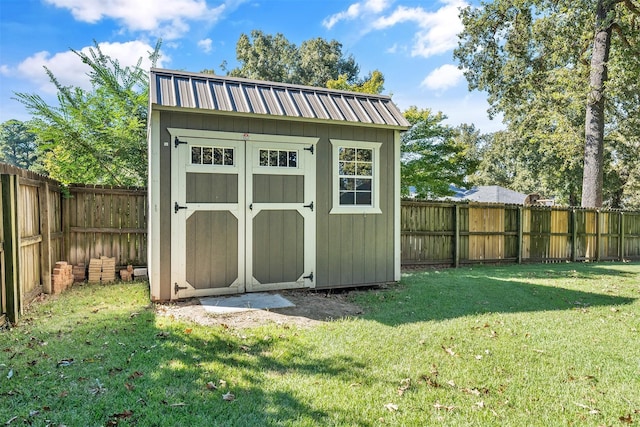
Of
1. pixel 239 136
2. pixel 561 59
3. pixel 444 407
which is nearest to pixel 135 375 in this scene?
pixel 444 407

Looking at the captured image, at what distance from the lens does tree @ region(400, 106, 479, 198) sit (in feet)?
42.9

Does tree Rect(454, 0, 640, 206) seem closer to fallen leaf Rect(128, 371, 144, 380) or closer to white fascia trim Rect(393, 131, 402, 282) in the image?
white fascia trim Rect(393, 131, 402, 282)

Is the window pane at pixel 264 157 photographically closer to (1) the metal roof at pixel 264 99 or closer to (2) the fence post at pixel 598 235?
(1) the metal roof at pixel 264 99

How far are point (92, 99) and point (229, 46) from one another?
17.4 metres

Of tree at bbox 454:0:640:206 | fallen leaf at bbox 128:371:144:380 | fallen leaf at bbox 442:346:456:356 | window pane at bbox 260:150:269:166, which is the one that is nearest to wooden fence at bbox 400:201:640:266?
tree at bbox 454:0:640:206

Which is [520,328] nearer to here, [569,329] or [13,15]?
[569,329]

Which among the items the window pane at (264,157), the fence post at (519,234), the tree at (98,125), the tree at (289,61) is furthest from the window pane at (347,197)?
the tree at (289,61)

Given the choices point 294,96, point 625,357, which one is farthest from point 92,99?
point 625,357

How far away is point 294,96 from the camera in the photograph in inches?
237

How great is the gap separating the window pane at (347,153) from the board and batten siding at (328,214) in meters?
0.19

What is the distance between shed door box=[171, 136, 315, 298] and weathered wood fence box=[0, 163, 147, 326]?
166 centimetres

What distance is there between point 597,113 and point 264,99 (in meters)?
11.8

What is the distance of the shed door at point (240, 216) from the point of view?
520 centimetres

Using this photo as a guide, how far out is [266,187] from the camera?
561 cm
